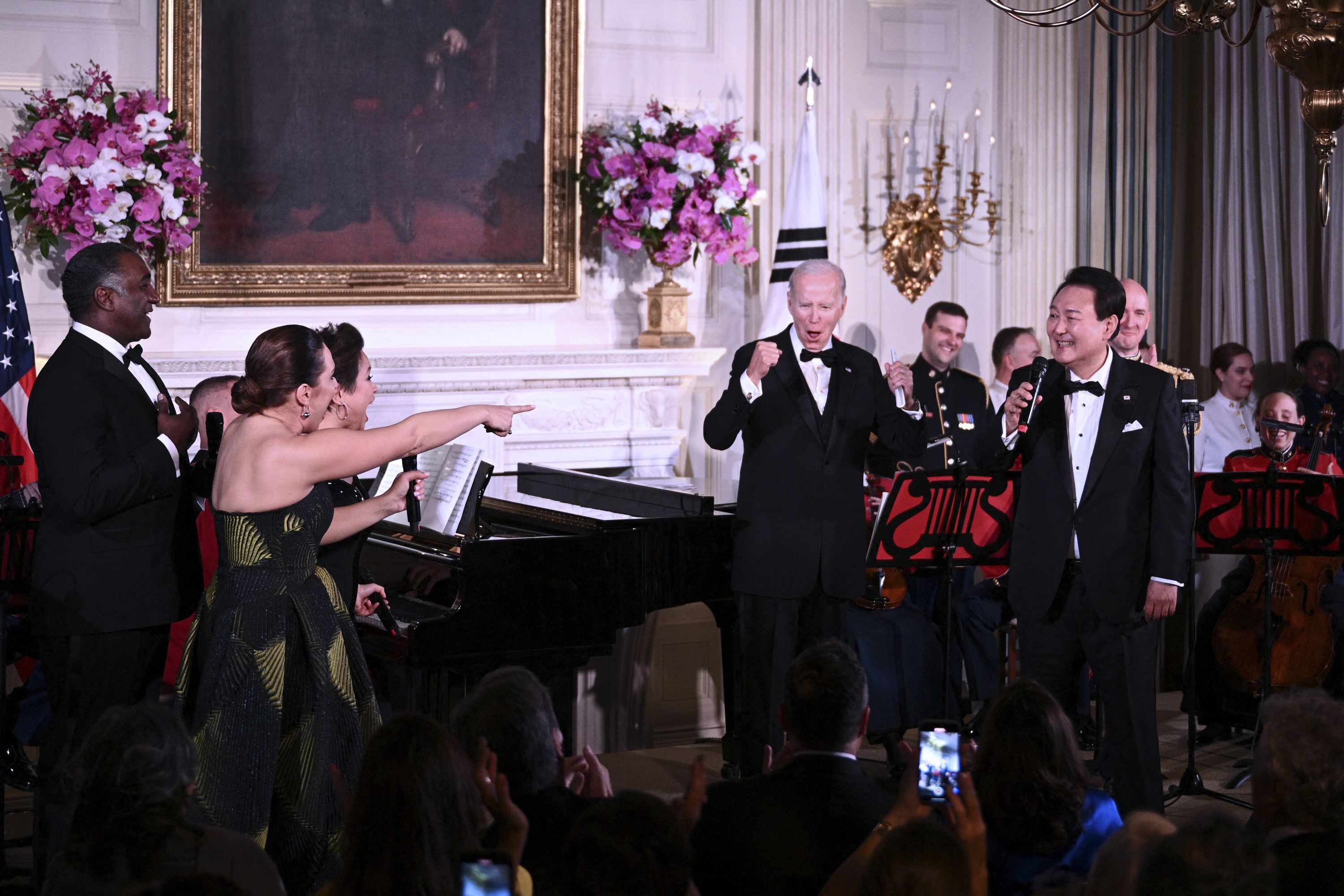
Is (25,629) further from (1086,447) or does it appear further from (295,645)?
(1086,447)

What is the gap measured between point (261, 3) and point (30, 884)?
365 cm

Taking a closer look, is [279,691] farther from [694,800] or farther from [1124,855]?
[1124,855]

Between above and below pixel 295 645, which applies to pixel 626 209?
above

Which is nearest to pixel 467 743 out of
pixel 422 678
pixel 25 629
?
pixel 422 678

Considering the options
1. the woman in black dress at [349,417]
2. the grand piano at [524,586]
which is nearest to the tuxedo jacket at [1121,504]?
the grand piano at [524,586]

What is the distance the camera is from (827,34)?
6.82m

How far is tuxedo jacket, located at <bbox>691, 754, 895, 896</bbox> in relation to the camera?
7.52 ft

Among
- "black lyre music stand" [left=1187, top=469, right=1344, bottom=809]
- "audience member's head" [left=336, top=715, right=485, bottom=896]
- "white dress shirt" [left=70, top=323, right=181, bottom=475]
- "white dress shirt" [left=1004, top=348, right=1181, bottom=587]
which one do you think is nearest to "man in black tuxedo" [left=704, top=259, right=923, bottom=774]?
"white dress shirt" [left=1004, top=348, right=1181, bottom=587]

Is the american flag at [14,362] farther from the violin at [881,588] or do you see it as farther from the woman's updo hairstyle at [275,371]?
the violin at [881,588]

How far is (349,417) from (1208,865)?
2.71 meters

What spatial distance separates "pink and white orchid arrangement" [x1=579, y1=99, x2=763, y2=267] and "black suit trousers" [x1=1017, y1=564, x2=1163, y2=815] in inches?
108

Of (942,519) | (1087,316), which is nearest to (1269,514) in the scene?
(942,519)

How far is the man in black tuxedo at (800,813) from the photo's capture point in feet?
7.53

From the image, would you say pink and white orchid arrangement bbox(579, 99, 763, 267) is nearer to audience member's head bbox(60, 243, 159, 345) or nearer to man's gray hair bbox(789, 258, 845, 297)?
man's gray hair bbox(789, 258, 845, 297)
